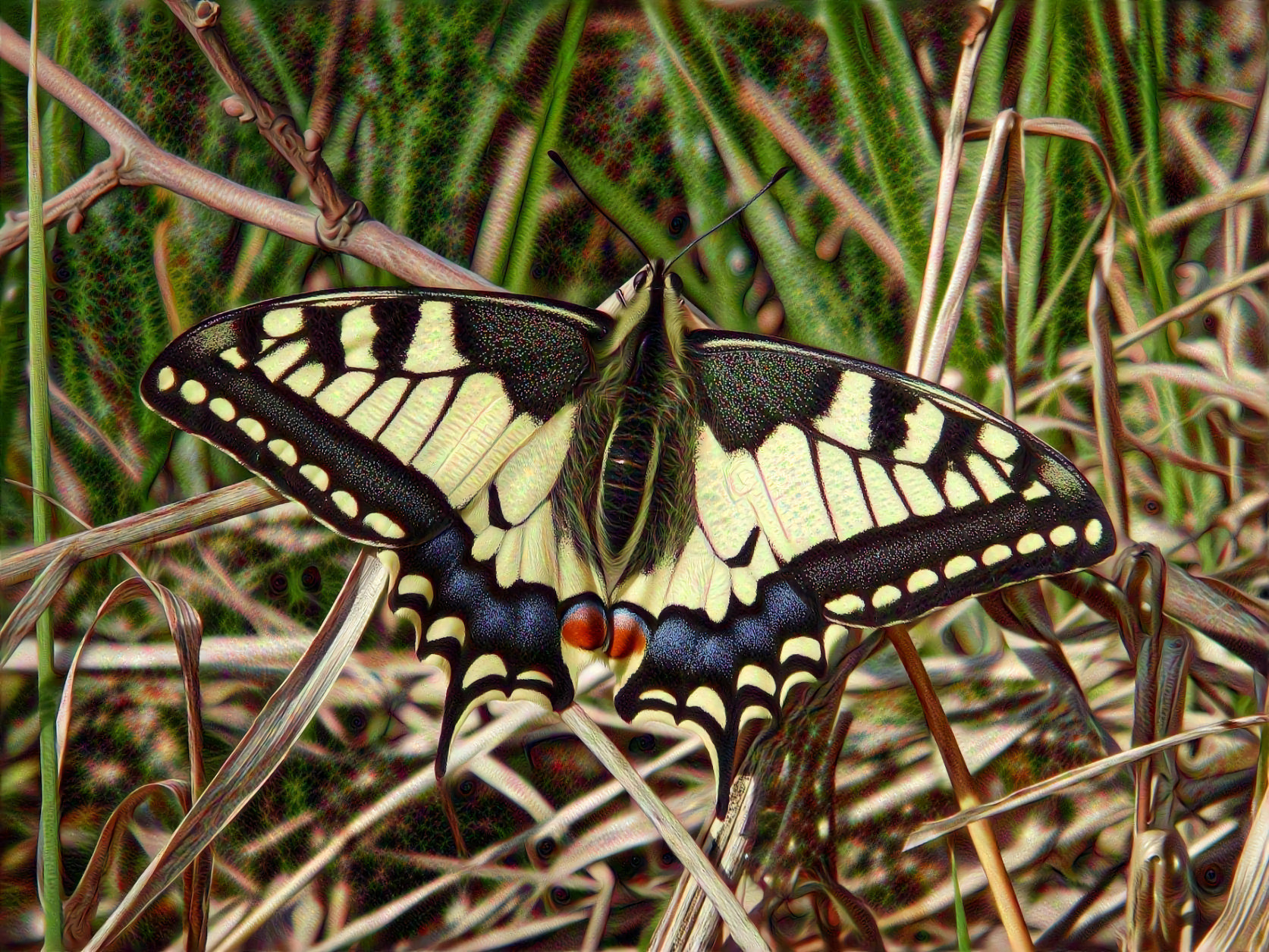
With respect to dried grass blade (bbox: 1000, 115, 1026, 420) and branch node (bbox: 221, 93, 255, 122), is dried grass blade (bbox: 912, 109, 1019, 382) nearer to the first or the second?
dried grass blade (bbox: 1000, 115, 1026, 420)

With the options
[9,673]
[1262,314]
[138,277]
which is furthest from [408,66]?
[1262,314]

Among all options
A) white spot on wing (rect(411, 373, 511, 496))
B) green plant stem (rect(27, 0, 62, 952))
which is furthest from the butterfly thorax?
green plant stem (rect(27, 0, 62, 952))

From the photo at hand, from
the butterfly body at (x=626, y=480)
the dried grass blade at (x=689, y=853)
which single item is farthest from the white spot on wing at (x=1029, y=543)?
the dried grass blade at (x=689, y=853)

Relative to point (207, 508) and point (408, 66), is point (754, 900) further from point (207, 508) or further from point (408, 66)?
point (408, 66)

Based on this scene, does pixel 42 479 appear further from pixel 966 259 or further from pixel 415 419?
pixel 966 259

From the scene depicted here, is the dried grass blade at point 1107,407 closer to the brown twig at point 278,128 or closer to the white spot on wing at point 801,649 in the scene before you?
the white spot on wing at point 801,649
